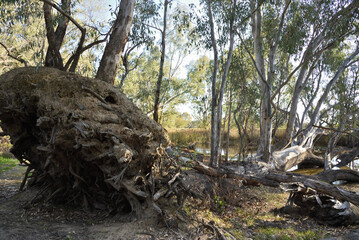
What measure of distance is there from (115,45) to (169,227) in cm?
401

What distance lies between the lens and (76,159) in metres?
4.70

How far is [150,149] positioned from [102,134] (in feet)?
3.01

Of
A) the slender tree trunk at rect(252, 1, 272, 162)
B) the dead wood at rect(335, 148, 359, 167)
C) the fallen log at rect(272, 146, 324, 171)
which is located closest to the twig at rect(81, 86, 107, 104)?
the slender tree trunk at rect(252, 1, 272, 162)

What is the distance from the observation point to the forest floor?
12.6 feet

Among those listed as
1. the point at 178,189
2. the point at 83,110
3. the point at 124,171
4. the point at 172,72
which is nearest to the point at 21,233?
the point at 124,171

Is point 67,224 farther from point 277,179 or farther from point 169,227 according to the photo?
point 277,179

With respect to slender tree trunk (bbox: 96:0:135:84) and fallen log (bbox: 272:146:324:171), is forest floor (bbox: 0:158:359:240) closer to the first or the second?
slender tree trunk (bbox: 96:0:135:84)

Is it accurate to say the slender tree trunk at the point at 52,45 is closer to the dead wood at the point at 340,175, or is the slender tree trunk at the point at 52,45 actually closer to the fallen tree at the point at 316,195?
the fallen tree at the point at 316,195

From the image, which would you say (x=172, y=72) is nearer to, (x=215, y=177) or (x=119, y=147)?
(x=215, y=177)

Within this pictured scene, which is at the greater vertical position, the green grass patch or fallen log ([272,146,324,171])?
fallen log ([272,146,324,171])

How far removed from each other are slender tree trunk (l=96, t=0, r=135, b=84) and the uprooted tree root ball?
2.10 ft

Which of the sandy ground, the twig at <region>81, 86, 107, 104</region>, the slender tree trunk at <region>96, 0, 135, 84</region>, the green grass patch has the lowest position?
the green grass patch

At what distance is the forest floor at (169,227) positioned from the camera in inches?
151

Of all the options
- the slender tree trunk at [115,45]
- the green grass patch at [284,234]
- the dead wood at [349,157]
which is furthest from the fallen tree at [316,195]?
the dead wood at [349,157]
